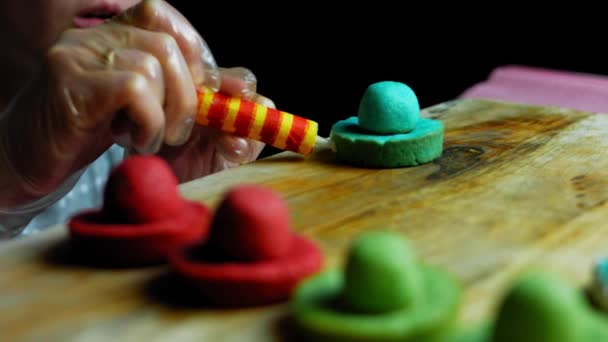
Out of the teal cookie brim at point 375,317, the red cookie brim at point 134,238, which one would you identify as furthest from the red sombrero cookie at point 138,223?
the teal cookie brim at point 375,317

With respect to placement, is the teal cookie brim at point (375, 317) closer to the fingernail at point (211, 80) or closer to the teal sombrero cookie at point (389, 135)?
the teal sombrero cookie at point (389, 135)

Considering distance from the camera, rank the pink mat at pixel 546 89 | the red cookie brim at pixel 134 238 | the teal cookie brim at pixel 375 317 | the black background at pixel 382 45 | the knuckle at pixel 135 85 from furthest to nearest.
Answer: the black background at pixel 382 45
the pink mat at pixel 546 89
the knuckle at pixel 135 85
the red cookie brim at pixel 134 238
the teal cookie brim at pixel 375 317

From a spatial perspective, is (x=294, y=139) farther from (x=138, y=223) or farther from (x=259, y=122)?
(x=138, y=223)

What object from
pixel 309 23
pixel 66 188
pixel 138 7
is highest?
pixel 138 7

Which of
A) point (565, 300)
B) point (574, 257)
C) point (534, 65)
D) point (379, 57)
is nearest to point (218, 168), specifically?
point (574, 257)

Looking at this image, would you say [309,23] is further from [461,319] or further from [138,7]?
[461,319]

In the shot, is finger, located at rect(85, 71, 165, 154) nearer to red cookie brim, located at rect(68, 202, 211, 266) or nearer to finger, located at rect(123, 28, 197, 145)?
finger, located at rect(123, 28, 197, 145)

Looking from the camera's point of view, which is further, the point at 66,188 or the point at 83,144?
the point at 66,188
